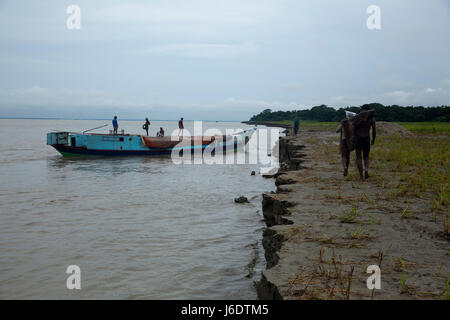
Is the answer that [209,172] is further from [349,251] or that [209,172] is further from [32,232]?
[349,251]

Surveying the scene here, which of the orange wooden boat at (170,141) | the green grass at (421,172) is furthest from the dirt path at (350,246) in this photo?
the orange wooden boat at (170,141)

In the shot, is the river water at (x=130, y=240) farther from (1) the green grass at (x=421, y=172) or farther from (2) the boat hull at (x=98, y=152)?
(2) the boat hull at (x=98, y=152)

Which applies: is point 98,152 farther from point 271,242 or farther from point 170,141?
point 271,242

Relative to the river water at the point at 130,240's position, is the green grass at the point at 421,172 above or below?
above

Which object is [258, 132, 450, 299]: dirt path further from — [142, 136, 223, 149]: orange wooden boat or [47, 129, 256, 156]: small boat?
[142, 136, 223, 149]: orange wooden boat

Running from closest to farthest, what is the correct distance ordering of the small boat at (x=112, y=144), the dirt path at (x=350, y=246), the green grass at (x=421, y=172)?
the dirt path at (x=350, y=246), the green grass at (x=421, y=172), the small boat at (x=112, y=144)

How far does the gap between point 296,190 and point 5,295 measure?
5576mm

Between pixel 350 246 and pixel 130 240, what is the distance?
16.3ft

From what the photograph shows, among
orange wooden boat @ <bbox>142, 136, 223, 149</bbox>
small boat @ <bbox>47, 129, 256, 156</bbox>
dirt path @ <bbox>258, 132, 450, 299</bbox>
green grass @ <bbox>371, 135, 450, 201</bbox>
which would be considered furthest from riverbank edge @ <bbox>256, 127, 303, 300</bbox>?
orange wooden boat @ <bbox>142, 136, 223, 149</bbox>

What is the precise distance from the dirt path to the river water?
4.00ft

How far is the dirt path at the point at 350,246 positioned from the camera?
3.10 meters

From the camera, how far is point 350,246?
13.7 feet

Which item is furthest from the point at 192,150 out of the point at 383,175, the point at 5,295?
the point at 5,295

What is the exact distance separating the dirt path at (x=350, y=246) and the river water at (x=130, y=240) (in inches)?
48.0
